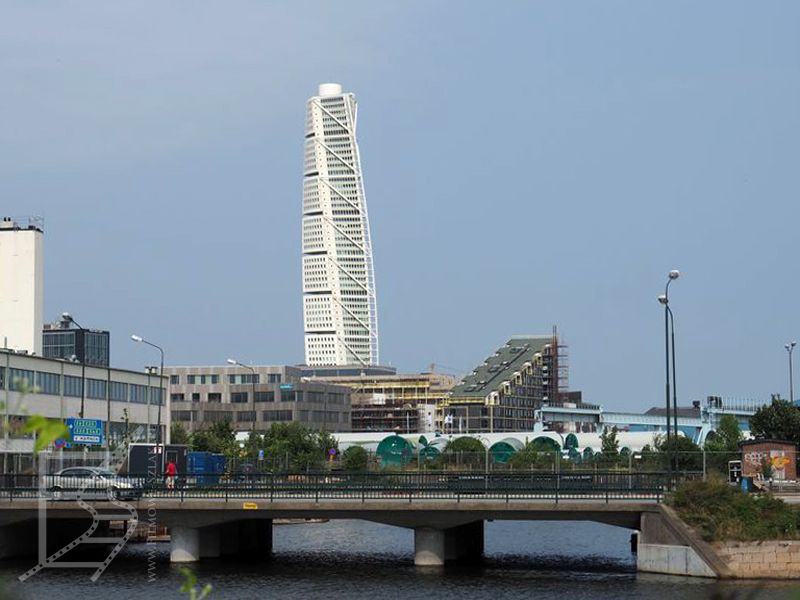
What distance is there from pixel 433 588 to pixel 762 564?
11.8 meters

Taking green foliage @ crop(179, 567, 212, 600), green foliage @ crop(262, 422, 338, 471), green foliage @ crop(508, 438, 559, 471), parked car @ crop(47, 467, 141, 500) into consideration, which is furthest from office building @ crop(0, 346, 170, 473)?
green foliage @ crop(179, 567, 212, 600)

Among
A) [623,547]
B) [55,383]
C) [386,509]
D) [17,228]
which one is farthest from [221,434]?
[386,509]

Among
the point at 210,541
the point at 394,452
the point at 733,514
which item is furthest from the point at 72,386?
the point at 733,514

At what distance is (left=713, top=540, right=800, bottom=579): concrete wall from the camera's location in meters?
47.9

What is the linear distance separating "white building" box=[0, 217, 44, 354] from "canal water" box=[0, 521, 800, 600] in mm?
56613

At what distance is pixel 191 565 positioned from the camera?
5659 centimetres

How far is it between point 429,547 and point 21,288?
7239 cm

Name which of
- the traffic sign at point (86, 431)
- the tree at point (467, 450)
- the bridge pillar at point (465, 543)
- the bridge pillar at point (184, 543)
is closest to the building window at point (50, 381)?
the traffic sign at point (86, 431)

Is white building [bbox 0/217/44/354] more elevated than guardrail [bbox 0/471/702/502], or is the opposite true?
white building [bbox 0/217/44/354]

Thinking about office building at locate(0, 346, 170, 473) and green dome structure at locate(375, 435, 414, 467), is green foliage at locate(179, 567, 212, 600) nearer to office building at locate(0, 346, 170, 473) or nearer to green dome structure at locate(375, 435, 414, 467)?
office building at locate(0, 346, 170, 473)

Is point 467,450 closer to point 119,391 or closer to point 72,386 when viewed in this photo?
point 119,391

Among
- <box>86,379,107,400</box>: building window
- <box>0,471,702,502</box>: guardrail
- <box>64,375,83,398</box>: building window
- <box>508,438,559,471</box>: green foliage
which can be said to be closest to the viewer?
<box>0,471,702,502</box>: guardrail

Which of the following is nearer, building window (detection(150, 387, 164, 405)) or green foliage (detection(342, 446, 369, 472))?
green foliage (detection(342, 446, 369, 472))

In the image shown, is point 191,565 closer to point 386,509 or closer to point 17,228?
point 386,509
